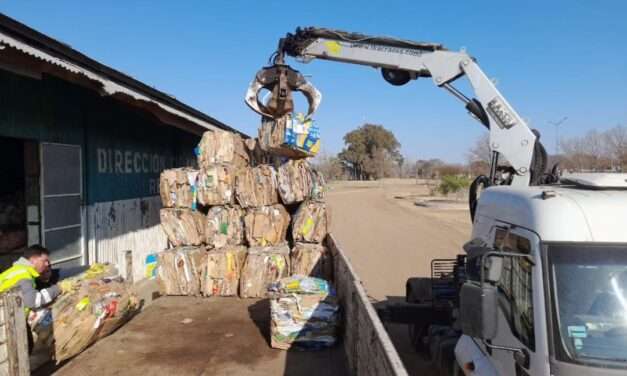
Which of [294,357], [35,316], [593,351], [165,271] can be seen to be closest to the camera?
[593,351]

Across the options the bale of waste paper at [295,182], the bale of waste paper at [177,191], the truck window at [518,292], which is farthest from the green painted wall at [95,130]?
the truck window at [518,292]

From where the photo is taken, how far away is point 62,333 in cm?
523

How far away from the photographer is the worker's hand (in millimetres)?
5570

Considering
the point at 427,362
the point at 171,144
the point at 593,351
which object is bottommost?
the point at 427,362

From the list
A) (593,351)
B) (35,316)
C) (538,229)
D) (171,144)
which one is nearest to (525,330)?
(593,351)

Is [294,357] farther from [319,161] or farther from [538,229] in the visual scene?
[319,161]

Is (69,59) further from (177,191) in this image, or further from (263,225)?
(263,225)

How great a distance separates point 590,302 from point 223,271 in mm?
6088

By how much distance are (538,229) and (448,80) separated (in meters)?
3.93

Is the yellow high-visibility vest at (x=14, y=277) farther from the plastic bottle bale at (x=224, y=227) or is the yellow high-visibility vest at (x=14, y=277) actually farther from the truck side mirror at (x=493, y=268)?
the truck side mirror at (x=493, y=268)

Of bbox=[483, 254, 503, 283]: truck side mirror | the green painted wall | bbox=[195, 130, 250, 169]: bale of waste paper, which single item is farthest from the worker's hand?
bbox=[483, 254, 503, 283]: truck side mirror

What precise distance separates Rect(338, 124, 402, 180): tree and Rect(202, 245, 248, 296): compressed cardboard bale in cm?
7772

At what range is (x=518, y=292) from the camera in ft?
10.2

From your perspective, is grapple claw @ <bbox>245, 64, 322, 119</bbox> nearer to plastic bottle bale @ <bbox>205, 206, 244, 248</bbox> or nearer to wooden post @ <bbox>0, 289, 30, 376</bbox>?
plastic bottle bale @ <bbox>205, 206, 244, 248</bbox>
